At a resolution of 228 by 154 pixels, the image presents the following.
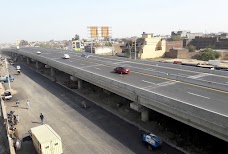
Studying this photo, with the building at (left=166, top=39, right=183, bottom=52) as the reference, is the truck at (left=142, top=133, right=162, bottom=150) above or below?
below

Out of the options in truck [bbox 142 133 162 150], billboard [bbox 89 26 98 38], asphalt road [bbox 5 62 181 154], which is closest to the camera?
truck [bbox 142 133 162 150]

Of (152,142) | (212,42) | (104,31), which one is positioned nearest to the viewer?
(152,142)

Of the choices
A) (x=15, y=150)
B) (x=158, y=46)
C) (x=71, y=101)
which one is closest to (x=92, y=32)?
(x=158, y=46)

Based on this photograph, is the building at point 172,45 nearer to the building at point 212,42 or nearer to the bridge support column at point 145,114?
the building at point 212,42

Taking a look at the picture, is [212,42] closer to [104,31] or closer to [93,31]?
[104,31]

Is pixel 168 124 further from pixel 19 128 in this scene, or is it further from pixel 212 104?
pixel 19 128

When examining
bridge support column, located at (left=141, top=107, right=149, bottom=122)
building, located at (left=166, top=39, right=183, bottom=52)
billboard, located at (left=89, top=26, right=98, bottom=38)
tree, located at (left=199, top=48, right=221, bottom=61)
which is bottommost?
bridge support column, located at (left=141, top=107, right=149, bottom=122)

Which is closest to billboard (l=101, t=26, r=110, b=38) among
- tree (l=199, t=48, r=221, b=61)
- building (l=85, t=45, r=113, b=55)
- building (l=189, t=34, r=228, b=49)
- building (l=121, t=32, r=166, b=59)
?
building (l=85, t=45, r=113, b=55)

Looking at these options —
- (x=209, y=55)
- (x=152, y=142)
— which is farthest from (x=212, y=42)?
(x=152, y=142)

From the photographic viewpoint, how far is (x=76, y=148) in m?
24.0

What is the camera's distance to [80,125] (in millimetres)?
29578

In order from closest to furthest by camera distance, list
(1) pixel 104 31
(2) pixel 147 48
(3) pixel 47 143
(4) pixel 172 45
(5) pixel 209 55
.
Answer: (3) pixel 47 143, (5) pixel 209 55, (2) pixel 147 48, (1) pixel 104 31, (4) pixel 172 45

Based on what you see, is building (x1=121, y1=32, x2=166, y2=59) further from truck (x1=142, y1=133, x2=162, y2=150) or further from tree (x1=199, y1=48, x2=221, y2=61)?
truck (x1=142, y1=133, x2=162, y2=150)

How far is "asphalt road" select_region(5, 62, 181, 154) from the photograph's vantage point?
23.7 metres
